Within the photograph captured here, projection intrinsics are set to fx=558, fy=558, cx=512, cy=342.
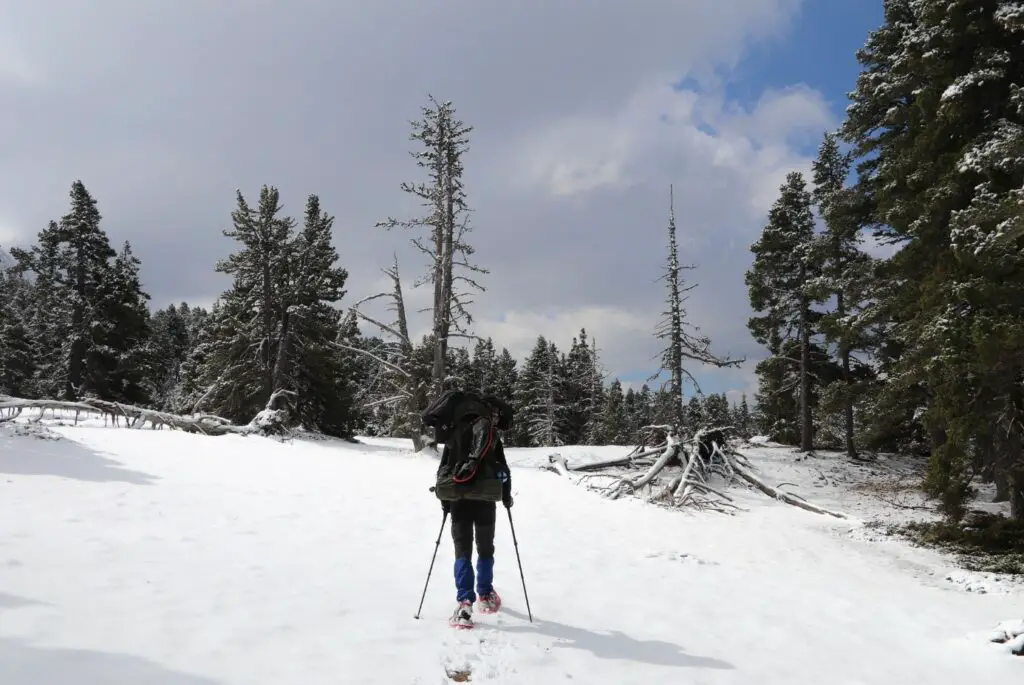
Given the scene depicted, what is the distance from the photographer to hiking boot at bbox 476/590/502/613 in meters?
5.45

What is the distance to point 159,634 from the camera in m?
4.36

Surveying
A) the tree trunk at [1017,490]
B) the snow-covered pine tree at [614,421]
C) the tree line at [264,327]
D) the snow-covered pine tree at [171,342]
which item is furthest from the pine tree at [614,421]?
the snow-covered pine tree at [171,342]

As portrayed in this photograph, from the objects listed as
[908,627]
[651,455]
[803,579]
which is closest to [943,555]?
[803,579]

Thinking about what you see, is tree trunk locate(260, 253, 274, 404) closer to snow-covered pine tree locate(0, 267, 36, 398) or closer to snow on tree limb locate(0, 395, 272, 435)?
snow on tree limb locate(0, 395, 272, 435)

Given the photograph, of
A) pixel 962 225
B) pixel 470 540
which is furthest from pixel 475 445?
pixel 962 225

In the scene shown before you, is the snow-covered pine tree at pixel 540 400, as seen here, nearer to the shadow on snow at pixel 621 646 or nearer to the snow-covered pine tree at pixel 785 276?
the snow-covered pine tree at pixel 785 276

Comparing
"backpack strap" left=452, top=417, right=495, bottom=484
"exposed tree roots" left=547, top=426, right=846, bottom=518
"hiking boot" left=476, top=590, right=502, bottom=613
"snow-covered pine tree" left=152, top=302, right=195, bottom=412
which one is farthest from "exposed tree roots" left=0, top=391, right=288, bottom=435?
"snow-covered pine tree" left=152, top=302, right=195, bottom=412

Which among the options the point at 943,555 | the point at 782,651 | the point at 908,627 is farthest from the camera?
the point at 943,555

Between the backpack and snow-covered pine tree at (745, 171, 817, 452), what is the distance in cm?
2122

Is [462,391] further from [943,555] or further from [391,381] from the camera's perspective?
[391,381]

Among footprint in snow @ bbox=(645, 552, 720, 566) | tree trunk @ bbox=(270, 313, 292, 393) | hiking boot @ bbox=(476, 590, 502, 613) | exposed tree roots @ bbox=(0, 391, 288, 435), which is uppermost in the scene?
tree trunk @ bbox=(270, 313, 292, 393)

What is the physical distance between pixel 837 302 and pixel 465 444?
20327 millimetres

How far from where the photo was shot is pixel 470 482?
5.27 meters

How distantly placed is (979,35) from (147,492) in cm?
1722
